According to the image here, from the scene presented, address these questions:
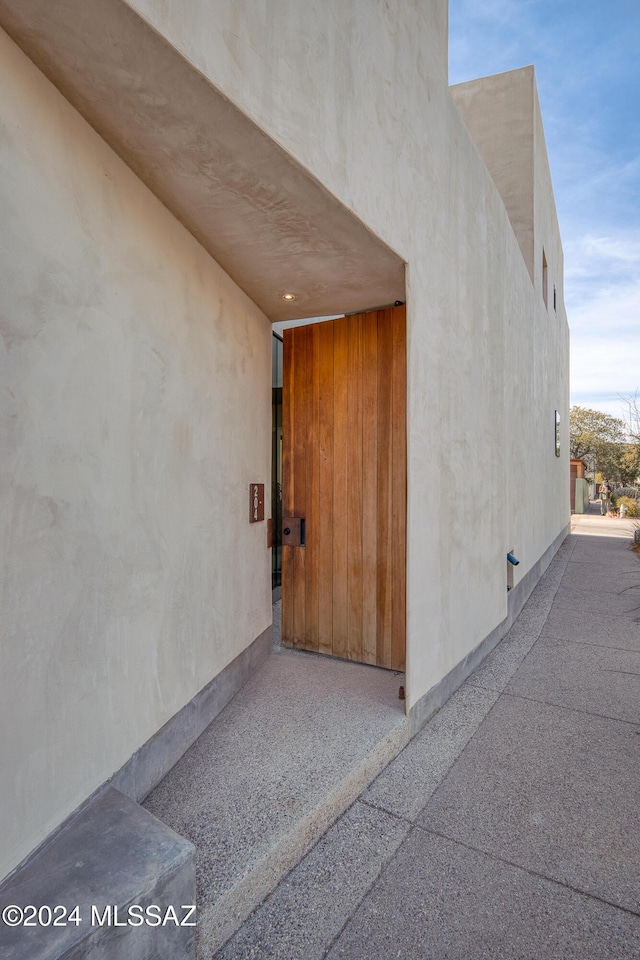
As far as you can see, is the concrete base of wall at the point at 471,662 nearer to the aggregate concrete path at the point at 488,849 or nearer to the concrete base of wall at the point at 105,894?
the aggregate concrete path at the point at 488,849

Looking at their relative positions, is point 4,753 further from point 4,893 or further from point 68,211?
point 68,211

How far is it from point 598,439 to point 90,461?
1260 inches

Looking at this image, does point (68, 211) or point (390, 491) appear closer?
point (68, 211)

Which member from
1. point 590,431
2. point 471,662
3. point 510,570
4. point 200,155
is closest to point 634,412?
point 510,570

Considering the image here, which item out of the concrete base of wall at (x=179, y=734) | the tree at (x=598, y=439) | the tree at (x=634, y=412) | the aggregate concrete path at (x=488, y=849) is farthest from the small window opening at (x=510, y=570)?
the tree at (x=598, y=439)

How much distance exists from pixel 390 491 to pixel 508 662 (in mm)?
1966

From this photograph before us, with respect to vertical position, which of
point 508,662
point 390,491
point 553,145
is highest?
point 553,145

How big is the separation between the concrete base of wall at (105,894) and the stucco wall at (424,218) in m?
→ 1.63

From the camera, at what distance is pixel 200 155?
180cm

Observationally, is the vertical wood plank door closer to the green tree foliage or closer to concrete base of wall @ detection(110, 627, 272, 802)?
concrete base of wall @ detection(110, 627, 272, 802)

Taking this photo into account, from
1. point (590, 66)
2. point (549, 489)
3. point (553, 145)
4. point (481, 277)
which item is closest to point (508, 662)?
point (481, 277)

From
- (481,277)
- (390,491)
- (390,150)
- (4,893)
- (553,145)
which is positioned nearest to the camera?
(4,893)

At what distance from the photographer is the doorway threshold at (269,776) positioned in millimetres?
1681

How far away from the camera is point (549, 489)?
8.97m
